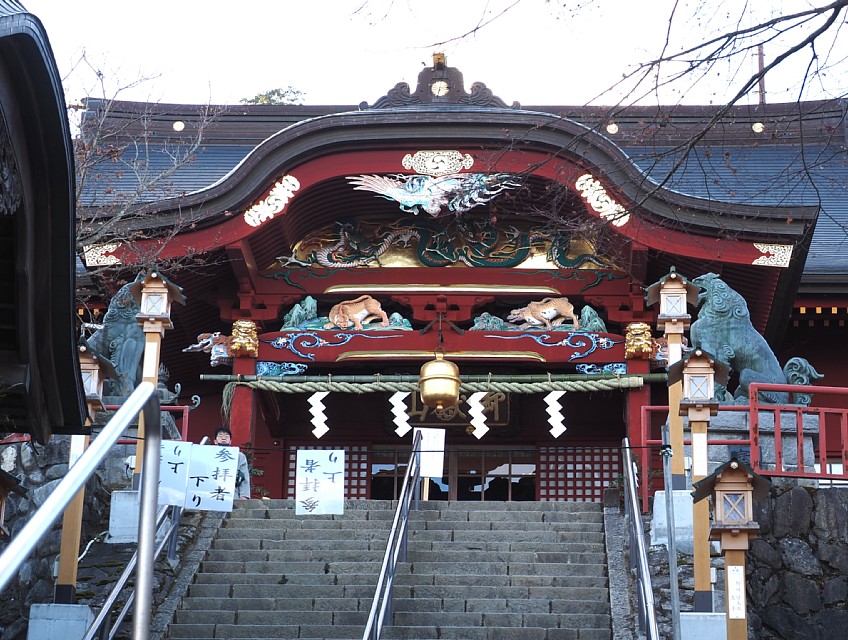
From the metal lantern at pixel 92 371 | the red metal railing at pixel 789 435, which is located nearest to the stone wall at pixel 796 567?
the red metal railing at pixel 789 435

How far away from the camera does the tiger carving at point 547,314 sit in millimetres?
15445

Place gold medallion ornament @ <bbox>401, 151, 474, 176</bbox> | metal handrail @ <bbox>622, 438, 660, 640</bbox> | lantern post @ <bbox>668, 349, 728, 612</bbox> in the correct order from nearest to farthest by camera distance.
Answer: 1. metal handrail @ <bbox>622, 438, 660, 640</bbox>
2. lantern post @ <bbox>668, 349, 728, 612</bbox>
3. gold medallion ornament @ <bbox>401, 151, 474, 176</bbox>

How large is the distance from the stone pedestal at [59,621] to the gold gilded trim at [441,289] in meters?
6.73

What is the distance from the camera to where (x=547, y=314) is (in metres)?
15.4

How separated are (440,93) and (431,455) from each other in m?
5.31

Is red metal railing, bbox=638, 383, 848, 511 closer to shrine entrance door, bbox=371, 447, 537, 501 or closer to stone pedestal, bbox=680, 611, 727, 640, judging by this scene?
stone pedestal, bbox=680, 611, 727, 640

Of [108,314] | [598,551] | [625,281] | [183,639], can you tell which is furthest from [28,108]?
[625,281]

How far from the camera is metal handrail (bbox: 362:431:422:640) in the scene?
8617mm

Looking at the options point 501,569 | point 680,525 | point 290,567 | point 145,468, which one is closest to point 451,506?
point 501,569

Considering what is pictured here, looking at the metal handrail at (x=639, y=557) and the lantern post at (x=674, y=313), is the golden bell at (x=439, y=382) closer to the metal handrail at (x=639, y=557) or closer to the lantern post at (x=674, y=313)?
the metal handrail at (x=639, y=557)

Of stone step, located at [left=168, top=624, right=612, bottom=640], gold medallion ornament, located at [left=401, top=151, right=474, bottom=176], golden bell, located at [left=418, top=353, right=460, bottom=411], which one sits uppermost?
gold medallion ornament, located at [left=401, top=151, right=474, bottom=176]

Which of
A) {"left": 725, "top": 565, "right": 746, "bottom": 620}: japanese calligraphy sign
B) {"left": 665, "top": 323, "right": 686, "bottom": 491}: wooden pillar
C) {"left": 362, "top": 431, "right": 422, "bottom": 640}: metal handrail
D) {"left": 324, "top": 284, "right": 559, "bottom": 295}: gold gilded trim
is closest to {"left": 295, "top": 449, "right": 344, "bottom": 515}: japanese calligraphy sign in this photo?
{"left": 362, "top": 431, "right": 422, "bottom": 640}: metal handrail

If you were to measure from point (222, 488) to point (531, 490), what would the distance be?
22.6 ft

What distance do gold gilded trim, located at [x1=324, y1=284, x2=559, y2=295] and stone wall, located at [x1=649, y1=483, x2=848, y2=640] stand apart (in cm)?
518
